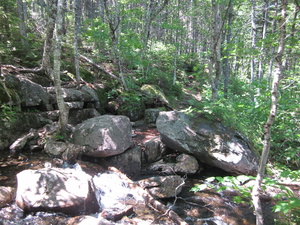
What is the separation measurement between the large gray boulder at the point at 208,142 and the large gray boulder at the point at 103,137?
1572 millimetres

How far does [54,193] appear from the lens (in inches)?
169

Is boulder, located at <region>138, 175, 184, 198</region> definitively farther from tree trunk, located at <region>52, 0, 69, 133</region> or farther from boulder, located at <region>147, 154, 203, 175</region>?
tree trunk, located at <region>52, 0, 69, 133</region>

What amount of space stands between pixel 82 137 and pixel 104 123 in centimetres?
98

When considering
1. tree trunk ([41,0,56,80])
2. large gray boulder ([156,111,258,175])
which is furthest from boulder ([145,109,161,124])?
tree trunk ([41,0,56,80])

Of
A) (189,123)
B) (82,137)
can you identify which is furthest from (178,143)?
(82,137)

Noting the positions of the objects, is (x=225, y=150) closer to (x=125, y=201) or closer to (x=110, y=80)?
(x=125, y=201)

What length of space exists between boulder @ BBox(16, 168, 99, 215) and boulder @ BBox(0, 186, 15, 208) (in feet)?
0.83

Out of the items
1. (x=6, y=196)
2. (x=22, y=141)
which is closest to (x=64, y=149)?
(x=22, y=141)

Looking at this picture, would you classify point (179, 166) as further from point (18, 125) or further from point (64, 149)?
point (18, 125)

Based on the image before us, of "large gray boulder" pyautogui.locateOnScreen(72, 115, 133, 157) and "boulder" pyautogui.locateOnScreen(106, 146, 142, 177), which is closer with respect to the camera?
"large gray boulder" pyautogui.locateOnScreen(72, 115, 133, 157)

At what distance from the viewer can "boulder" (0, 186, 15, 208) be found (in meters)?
4.20

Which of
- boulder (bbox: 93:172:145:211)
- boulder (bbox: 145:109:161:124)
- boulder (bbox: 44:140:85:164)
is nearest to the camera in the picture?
boulder (bbox: 93:172:145:211)

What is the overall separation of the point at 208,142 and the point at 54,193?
5521mm

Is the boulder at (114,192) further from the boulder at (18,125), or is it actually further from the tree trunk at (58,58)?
the boulder at (18,125)
